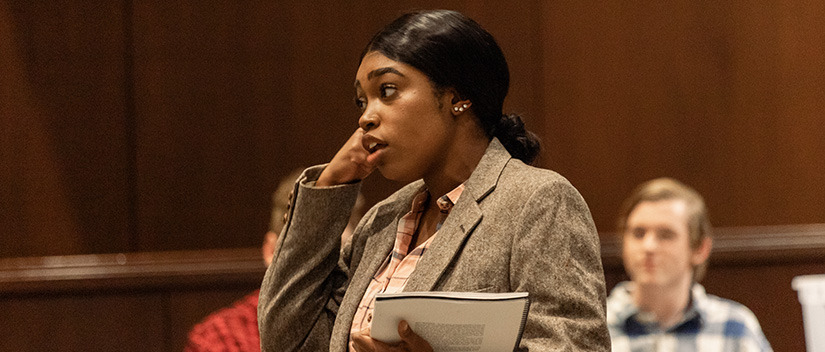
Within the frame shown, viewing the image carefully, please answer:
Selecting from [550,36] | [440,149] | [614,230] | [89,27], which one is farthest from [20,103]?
[440,149]

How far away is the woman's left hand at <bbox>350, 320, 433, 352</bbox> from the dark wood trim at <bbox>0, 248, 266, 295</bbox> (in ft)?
7.85

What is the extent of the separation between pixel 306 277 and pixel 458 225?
370 mm

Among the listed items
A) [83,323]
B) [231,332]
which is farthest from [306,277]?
[83,323]

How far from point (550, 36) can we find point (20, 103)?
2.20 meters

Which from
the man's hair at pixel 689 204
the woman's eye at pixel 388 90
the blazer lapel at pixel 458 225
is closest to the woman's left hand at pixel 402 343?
the blazer lapel at pixel 458 225

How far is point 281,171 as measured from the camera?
13.1 ft

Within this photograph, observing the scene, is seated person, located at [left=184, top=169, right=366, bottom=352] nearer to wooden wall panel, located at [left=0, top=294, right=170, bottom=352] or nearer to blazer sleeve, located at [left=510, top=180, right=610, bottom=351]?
wooden wall panel, located at [left=0, top=294, right=170, bottom=352]

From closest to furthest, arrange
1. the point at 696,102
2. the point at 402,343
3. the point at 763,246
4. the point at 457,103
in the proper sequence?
the point at 402,343, the point at 457,103, the point at 763,246, the point at 696,102

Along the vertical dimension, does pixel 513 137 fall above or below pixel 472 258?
above

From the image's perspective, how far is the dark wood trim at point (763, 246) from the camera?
372cm

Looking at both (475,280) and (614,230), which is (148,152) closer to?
(614,230)

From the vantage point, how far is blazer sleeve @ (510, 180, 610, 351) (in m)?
1.40

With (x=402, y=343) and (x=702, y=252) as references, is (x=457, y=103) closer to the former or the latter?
(x=402, y=343)

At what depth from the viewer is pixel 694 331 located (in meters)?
3.40
